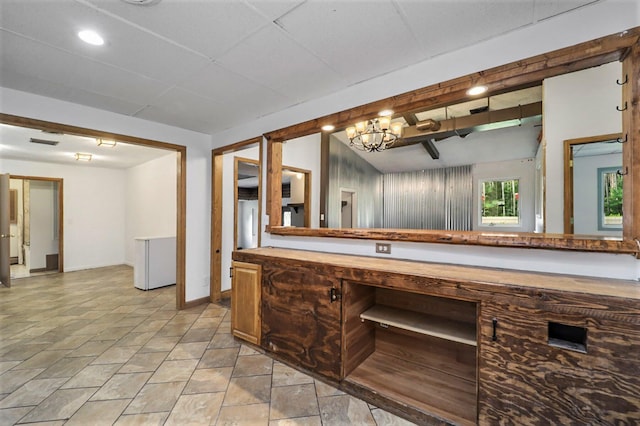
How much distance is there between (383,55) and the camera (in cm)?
206

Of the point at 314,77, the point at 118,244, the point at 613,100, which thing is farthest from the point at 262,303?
the point at 118,244

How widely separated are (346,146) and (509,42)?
5.06 meters

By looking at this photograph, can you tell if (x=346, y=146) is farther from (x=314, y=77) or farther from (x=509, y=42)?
(x=509, y=42)

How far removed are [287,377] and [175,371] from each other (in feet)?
3.16

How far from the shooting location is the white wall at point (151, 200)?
5.53m

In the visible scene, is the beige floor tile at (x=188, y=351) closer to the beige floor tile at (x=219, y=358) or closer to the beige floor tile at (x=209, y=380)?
the beige floor tile at (x=219, y=358)

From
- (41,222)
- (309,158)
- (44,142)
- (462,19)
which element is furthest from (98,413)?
(41,222)

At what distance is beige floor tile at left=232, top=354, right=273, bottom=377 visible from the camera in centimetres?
226

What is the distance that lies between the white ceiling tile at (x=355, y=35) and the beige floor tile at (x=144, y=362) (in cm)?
290

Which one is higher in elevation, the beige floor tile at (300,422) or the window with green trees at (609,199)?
the window with green trees at (609,199)

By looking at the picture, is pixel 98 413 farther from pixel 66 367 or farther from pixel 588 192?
pixel 588 192

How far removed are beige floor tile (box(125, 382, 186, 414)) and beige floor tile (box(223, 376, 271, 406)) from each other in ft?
1.24

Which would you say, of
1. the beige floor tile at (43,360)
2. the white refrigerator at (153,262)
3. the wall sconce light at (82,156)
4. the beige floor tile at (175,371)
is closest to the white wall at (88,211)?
the wall sconce light at (82,156)

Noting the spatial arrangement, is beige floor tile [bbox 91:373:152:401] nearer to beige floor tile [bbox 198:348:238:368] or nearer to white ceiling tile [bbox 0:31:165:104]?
beige floor tile [bbox 198:348:238:368]
